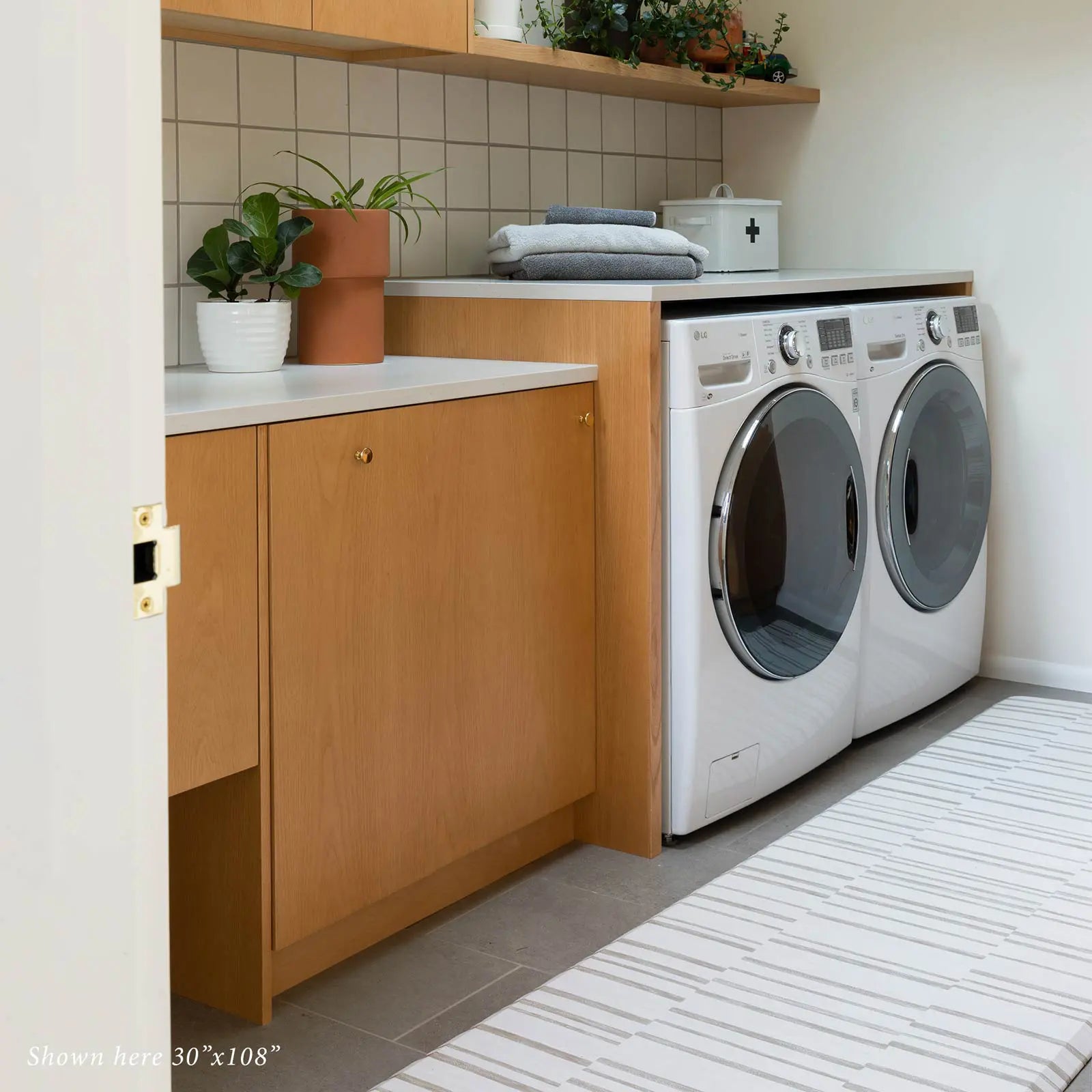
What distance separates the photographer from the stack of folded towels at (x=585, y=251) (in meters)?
2.39

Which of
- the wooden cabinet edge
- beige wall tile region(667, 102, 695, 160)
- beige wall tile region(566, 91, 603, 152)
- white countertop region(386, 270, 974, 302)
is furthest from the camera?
beige wall tile region(667, 102, 695, 160)

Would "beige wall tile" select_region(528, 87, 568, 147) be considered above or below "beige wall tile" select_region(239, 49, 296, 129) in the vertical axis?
above

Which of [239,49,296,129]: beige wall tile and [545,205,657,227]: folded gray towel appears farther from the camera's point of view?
[545,205,657,227]: folded gray towel

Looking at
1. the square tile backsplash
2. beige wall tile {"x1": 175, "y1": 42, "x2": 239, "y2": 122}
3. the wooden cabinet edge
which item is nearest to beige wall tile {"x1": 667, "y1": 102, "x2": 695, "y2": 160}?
the square tile backsplash

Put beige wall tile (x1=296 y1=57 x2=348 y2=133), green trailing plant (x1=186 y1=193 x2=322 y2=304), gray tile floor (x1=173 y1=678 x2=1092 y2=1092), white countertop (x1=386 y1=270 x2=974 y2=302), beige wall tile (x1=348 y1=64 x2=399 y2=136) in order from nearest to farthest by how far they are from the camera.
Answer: gray tile floor (x1=173 y1=678 x2=1092 y2=1092) < green trailing plant (x1=186 y1=193 x2=322 y2=304) < white countertop (x1=386 y1=270 x2=974 y2=302) < beige wall tile (x1=296 y1=57 x2=348 y2=133) < beige wall tile (x1=348 y1=64 x2=399 y2=136)

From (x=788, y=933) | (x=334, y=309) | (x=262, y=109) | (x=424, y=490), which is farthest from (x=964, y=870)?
(x=262, y=109)

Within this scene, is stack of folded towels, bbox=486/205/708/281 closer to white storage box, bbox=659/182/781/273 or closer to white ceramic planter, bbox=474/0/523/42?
white ceramic planter, bbox=474/0/523/42

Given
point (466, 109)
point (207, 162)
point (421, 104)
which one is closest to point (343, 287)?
point (207, 162)

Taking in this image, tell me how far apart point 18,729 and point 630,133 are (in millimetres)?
2887

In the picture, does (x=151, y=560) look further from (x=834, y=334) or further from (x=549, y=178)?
(x=549, y=178)

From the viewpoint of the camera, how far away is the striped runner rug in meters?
1.62

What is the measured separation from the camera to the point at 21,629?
2.00 feet

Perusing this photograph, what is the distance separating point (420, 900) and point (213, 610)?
675mm

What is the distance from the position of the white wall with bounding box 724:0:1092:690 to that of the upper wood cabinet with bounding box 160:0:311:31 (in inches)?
67.9
